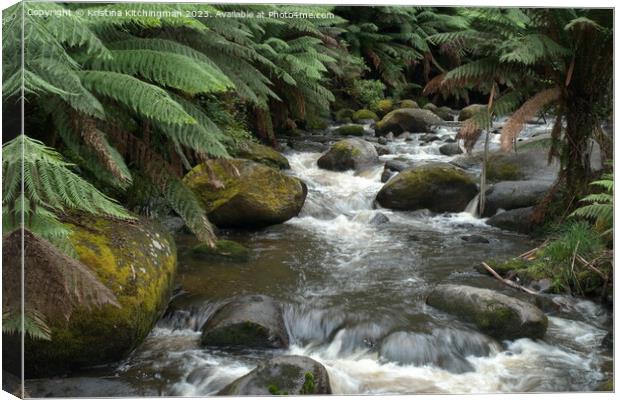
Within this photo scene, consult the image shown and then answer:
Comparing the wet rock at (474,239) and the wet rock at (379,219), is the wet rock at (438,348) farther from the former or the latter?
the wet rock at (379,219)

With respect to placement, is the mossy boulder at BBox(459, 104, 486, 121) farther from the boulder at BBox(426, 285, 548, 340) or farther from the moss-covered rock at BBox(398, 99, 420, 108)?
the boulder at BBox(426, 285, 548, 340)

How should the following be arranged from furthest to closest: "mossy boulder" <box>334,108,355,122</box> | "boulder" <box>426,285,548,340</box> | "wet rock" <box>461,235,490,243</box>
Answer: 1. "mossy boulder" <box>334,108,355,122</box>
2. "wet rock" <box>461,235,490,243</box>
3. "boulder" <box>426,285,548,340</box>

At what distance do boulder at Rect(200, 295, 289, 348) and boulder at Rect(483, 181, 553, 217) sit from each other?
3276 millimetres

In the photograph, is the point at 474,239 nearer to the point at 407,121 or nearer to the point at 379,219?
the point at 379,219

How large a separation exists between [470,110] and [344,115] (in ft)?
8.93

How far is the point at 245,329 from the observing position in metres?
3.57

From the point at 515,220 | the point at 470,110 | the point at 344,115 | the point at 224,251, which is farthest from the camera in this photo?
the point at 344,115

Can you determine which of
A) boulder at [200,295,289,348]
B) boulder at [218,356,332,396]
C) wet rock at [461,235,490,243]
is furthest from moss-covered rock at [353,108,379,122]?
boulder at [218,356,332,396]

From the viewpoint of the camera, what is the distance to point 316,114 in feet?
27.6

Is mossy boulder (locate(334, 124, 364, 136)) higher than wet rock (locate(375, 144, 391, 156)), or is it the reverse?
mossy boulder (locate(334, 124, 364, 136))

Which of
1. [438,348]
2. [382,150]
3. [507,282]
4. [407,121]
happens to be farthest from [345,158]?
[438,348]

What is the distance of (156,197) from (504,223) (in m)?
3.23

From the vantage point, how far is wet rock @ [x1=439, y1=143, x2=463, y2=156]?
774 centimetres

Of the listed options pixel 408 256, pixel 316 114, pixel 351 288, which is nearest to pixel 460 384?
pixel 351 288
